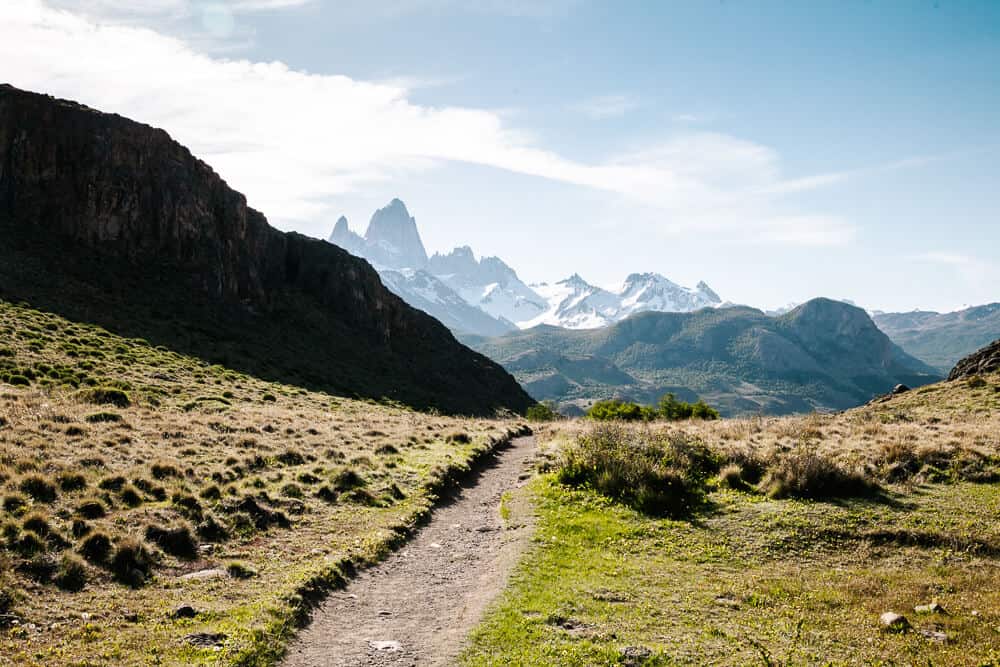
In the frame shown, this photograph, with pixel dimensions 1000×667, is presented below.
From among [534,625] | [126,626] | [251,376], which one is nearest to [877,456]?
[534,625]

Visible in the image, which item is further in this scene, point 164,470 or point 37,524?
point 164,470

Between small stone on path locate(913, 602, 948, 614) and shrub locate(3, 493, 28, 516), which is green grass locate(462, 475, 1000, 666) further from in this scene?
shrub locate(3, 493, 28, 516)

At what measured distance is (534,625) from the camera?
11.4 metres

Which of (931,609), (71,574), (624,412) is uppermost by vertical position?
(931,609)

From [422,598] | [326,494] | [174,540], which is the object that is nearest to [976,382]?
[326,494]

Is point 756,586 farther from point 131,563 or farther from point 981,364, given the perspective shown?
point 981,364

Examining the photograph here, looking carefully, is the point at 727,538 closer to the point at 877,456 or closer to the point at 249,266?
the point at 877,456

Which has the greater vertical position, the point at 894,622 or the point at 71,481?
the point at 71,481

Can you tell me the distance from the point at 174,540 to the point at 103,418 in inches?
516

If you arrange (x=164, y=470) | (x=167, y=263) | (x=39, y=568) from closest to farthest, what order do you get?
(x=39, y=568) < (x=164, y=470) < (x=167, y=263)

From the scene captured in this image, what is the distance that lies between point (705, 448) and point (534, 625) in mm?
15391

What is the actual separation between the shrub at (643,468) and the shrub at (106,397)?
2172cm

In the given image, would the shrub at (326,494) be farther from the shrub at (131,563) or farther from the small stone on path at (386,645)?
the small stone on path at (386,645)

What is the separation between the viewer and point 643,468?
2112cm
